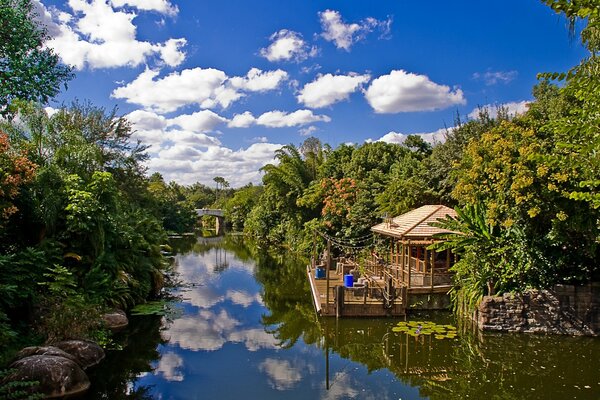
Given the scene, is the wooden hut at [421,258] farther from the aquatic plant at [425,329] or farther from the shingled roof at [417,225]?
the aquatic plant at [425,329]

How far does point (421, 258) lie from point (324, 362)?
8610 mm

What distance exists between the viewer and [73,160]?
14.9 meters

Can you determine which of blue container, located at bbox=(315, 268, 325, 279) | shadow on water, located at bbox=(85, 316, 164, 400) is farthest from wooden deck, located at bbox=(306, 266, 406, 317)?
shadow on water, located at bbox=(85, 316, 164, 400)

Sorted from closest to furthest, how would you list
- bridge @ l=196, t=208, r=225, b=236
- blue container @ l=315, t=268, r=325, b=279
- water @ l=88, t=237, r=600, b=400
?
1. water @ l=88, t=237, r=600, b=400
2. blue container @ l=315, t=268, r=325, b=279
3. bridge @ l=196, t=208, r=225, b=236

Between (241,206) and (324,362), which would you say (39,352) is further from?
(241,206)

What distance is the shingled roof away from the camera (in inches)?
636

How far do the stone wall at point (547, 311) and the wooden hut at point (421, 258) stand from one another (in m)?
2.63

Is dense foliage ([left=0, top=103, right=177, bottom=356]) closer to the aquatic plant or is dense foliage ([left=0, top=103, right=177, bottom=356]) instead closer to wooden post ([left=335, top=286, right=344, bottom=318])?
wooden post ([left=335, top=286, right=344, bottom=318])

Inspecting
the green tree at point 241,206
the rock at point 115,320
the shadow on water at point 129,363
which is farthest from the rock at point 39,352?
the green tree at point 241,206

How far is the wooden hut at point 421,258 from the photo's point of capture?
51.1 feet

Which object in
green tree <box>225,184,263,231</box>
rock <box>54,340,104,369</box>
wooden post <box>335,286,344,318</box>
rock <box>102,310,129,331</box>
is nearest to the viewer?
rock <box>54,340,104,369</box>

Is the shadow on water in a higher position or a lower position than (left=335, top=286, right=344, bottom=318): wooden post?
lower

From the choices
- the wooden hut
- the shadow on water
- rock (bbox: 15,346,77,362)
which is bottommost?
the shadow on water

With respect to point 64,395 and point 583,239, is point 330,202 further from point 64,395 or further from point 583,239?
point 64,395
